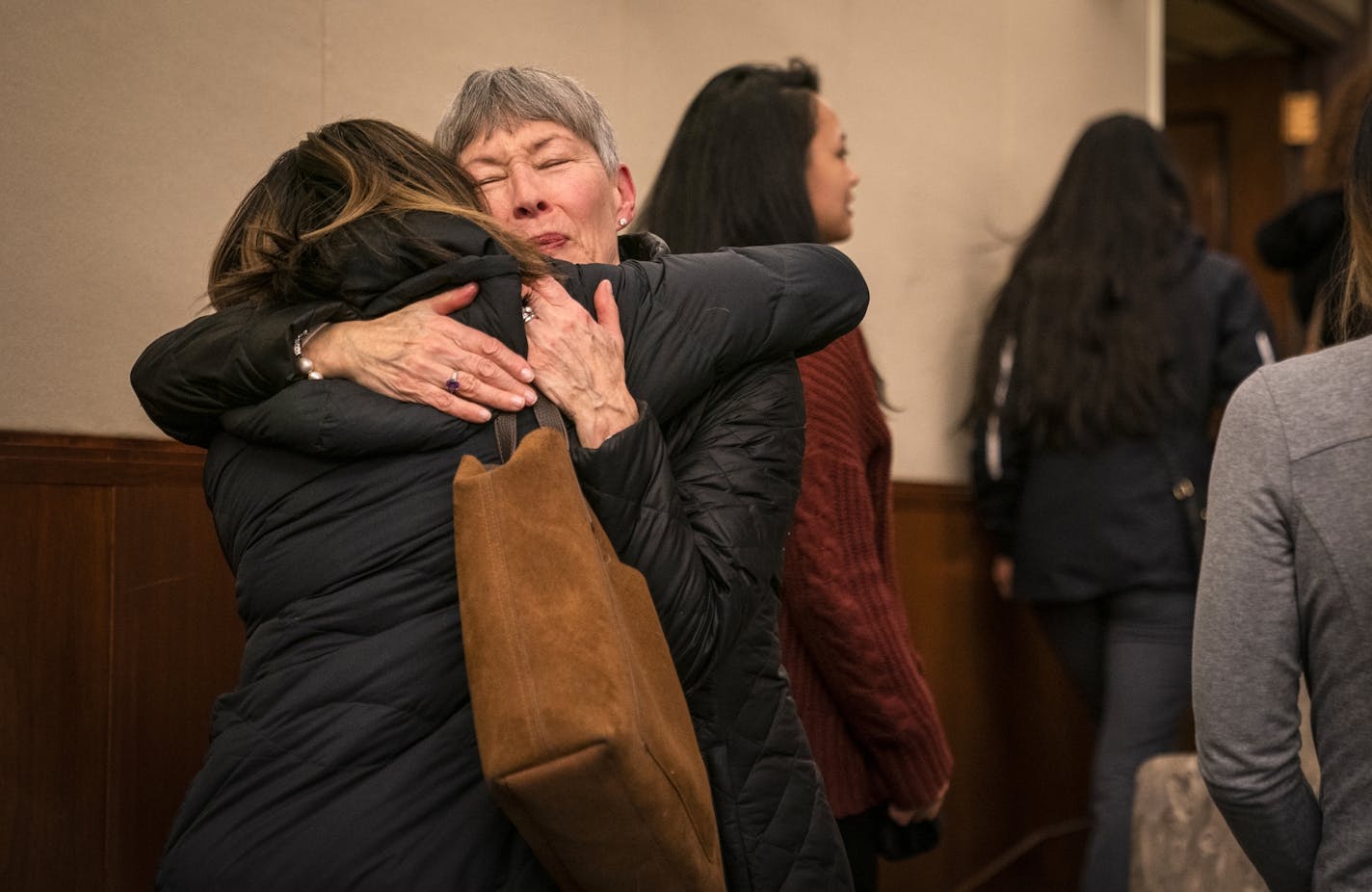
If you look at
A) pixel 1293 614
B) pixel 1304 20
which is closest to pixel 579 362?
pixel 1293 614

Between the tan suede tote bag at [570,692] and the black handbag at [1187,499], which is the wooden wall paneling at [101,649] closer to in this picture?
the tan suede tote bag at [570,692]

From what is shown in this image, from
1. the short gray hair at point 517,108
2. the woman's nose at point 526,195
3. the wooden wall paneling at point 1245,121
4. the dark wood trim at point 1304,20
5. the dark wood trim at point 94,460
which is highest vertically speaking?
the dark wood trim at point 1304,20

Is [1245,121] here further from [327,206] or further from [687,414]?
[327,206]

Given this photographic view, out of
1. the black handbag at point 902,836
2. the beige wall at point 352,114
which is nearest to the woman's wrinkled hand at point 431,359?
the beige wall at point 352,114

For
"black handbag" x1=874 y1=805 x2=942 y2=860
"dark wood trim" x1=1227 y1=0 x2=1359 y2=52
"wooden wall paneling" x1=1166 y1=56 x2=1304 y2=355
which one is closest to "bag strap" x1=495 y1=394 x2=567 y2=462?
"black handbag" x1=874 y1=805 x2=942 y2=860

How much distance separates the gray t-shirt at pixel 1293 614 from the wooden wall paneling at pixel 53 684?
1.49 meters

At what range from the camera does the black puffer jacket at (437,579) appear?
1.30m

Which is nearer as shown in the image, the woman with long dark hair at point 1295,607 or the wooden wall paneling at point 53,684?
the woman with long dark hair at point 1295,607

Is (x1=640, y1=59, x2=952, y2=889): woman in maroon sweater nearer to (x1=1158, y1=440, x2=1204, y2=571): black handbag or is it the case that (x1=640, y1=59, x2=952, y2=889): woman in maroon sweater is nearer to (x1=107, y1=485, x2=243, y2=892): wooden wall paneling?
(x1=107, y1=485, x2=243, y2=892): wooden wall paneling

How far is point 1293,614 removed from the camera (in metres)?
1.42

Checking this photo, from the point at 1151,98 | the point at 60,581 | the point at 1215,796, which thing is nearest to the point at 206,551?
the point at 60,581

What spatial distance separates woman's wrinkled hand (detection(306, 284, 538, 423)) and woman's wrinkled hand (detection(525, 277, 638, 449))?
1.0 inches

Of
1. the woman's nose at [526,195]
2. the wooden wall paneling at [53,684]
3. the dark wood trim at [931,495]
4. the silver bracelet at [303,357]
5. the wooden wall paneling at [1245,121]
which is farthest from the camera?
the wooden wall paneling at [1245,121]

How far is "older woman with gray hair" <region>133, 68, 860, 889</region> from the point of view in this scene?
4.51 feet
